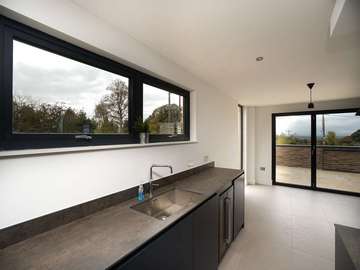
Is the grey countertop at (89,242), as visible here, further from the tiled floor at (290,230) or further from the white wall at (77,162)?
the tiled floor at (290,230)

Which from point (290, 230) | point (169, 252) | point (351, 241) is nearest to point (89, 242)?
point (169, 252)

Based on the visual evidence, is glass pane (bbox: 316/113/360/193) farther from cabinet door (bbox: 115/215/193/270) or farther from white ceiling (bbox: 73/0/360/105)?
cabinet door (bbox: 115/215/193/270)

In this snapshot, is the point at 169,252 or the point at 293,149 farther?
the point at 293,149

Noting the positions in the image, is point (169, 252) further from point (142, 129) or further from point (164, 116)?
point (164, 116)

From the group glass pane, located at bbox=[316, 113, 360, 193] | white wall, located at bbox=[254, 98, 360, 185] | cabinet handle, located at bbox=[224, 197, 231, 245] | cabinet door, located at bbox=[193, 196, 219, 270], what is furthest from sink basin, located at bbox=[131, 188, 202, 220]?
glass pane, located at bbox=[316, 113, 360, 193]

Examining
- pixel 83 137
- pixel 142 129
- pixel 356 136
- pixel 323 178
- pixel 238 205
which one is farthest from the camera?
pixel 323 178

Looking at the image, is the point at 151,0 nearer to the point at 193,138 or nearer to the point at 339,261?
the point at 193,138

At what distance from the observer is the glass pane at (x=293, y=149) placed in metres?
4.76

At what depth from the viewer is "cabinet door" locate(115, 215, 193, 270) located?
91cm

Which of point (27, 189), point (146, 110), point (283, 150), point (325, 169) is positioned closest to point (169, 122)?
point (146, 110)

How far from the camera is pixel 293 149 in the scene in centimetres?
493

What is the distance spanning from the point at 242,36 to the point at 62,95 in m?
1.57

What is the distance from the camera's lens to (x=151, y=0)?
1184mm

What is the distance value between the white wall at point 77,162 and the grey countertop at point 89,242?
15cm
